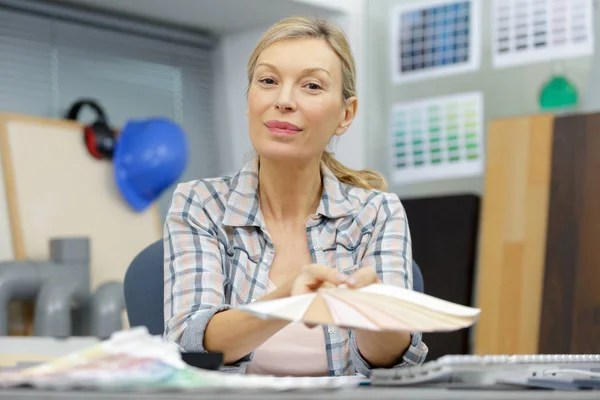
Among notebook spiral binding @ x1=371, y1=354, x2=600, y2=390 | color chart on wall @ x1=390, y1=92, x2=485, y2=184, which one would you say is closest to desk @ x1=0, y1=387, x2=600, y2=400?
notebook spiral binding @ x1=371, y1=354, x2=600, y2=390

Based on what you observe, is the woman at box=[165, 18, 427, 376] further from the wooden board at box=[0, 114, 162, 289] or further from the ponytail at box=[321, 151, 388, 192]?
the wooden board at box=[0, 114, 162, 289]

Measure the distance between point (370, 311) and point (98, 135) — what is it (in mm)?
2845

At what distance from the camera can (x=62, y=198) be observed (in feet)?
11.5

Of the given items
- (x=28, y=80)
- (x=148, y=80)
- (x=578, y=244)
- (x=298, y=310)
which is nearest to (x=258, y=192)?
(x=298, y=310)

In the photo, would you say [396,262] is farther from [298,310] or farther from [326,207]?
[298,310]

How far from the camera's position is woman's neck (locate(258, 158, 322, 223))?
5.66 feet

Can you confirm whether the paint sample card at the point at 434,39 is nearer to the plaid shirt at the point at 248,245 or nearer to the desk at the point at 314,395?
the plaid shirt at the point at 248,245

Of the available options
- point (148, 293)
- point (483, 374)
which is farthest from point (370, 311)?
point (148, 293)

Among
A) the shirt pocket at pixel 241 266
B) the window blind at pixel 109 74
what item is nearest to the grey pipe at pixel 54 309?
the window blind at pixel 109 74

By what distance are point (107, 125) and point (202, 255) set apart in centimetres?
217

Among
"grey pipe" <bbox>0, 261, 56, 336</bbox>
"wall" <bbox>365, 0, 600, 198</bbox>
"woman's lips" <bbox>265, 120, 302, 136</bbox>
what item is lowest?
"grey pipe" <bbox>0, 261, 56, 336</bbox>

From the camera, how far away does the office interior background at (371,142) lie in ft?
11.0

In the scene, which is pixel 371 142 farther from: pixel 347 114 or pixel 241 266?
pixel 241 266

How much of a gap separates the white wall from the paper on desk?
3.23 m
